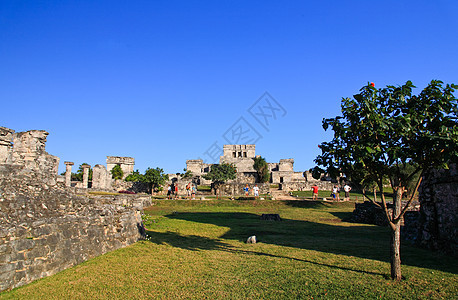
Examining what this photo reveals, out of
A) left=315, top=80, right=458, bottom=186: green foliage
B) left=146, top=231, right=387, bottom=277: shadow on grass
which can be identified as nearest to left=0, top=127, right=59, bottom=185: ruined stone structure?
left=146, top=231, right=387, bottom=277: shadow on grass

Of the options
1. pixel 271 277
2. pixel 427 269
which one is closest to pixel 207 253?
pixel 271 277

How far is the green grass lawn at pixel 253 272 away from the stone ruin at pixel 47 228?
26 cm

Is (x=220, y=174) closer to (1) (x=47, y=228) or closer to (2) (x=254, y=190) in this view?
(2) (x=254, y=190)

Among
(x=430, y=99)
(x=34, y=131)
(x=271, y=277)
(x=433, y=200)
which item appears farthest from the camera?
(x=34, y=131)

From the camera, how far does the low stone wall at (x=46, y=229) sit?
4.84 meters

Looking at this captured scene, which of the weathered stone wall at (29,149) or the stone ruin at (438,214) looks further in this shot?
the weathered stone wall at (29,149)

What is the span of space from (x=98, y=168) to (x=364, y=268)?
26490mm

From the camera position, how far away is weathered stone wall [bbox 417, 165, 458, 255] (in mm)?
7699

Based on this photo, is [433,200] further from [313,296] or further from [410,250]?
[313,296]

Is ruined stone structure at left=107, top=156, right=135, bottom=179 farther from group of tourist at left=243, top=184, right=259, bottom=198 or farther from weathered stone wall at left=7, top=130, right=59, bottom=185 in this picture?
weathered stone wall at left=7, top=130, right=59, bottom=185

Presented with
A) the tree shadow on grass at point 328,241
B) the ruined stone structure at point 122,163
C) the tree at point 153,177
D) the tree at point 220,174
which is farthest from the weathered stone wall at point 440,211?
the ruined stone structure at point 122,163

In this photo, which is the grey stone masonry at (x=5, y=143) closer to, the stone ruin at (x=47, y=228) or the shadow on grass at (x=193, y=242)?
the stone ruin at (x=47, y=228)

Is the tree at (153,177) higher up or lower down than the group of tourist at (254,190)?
higher up

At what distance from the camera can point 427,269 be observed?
6.07 m
